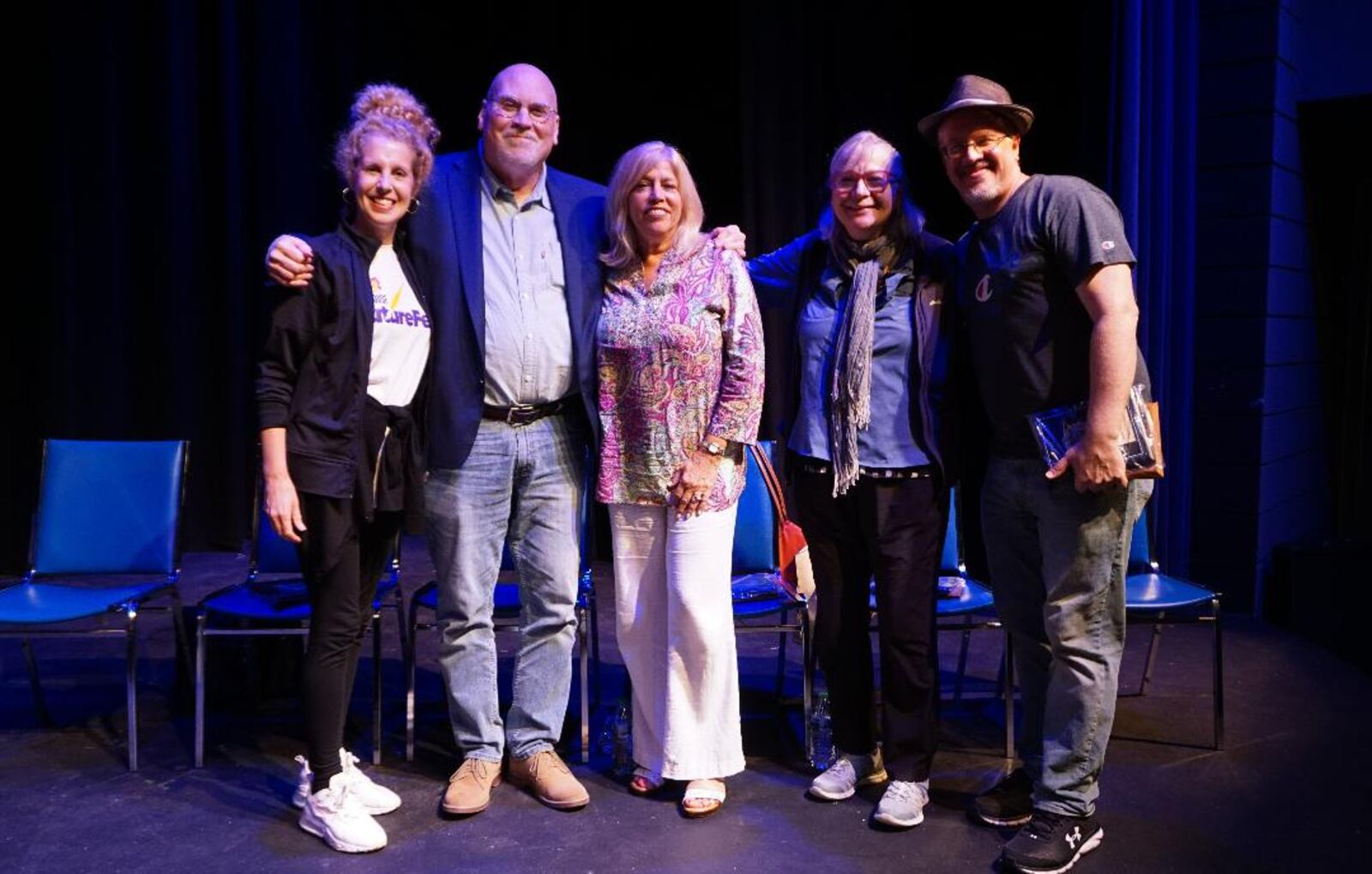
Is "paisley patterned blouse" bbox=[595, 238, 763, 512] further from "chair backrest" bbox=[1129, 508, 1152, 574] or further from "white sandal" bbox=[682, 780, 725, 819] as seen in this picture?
"chair backrest" bbox=[1129, 508, 1152, 574]

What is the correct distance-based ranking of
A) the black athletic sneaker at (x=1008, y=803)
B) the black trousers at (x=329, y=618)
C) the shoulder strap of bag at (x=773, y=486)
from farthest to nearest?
the shoulder strap of bag at (x=773, y=486)
the black athletic sneaker at (x=1008, y=803)
the black trousers at (x=329, y=618)

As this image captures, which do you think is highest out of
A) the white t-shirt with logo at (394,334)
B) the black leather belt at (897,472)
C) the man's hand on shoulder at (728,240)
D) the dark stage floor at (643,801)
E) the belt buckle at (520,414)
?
the man's hand on shoulder at (728,240)

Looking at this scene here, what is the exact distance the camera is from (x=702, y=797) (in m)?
2.79

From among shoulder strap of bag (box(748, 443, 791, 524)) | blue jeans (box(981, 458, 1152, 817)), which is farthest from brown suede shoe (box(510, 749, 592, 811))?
blue jeans (box(981, 458, 1152, 817))

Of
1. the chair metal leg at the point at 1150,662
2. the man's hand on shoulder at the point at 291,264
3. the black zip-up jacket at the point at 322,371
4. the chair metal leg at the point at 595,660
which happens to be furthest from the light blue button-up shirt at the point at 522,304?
the chair metal leg at the point at 1150,662

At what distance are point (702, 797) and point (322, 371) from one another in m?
1.32

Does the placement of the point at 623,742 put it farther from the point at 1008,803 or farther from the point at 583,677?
the point at 1008,803

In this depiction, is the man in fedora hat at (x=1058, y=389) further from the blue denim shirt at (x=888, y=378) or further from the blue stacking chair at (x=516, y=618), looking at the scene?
the blue stacking chair at (x=516, y=618)

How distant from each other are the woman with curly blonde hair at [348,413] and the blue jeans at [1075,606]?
1.40 meters

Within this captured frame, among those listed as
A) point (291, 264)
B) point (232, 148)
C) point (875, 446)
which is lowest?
point (875, 446)

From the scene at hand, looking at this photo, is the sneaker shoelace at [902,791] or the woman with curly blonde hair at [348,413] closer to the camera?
the woman with curly blonde hair at [348,413]

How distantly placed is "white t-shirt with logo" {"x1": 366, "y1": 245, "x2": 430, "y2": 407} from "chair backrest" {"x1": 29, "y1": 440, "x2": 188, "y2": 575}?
117 centimetres

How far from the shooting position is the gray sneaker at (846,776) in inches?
112

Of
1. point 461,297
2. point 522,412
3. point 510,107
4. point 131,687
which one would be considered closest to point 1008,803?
point 522,412
